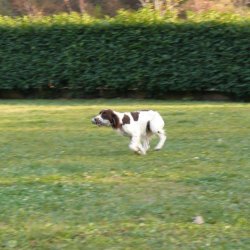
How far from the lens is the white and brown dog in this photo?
9.36 meters

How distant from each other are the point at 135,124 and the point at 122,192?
107 inches

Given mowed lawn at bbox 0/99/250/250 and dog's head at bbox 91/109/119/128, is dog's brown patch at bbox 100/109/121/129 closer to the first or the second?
dog's head at bbox 91/109/119/128

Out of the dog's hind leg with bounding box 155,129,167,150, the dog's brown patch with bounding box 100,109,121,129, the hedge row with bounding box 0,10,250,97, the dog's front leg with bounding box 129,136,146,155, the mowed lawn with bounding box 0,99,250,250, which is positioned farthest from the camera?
the hedge row with bounding box 0,10,250,97

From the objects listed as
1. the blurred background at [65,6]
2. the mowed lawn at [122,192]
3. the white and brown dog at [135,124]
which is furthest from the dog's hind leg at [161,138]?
the blurred background at [65,6]

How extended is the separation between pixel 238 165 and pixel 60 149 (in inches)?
132

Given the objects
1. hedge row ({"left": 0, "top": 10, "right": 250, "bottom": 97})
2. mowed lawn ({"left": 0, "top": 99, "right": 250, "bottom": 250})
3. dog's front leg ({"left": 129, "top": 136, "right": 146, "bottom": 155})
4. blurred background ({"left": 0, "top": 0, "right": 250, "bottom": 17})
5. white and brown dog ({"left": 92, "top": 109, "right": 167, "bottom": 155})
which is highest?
blurred background ({"left": 0, "top": 0, "right": 250, "bottom": 17})

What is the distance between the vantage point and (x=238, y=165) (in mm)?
8539

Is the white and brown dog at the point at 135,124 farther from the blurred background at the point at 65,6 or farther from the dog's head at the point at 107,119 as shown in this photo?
the blurred background at the point at 65,6

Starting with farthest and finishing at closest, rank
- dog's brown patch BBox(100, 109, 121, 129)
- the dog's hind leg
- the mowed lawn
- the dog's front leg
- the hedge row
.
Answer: the hedge row → the dog's hind leg → the dog's front leg → dog's brown patch BBox(100, 109, 121, 129) → the mowed lawn

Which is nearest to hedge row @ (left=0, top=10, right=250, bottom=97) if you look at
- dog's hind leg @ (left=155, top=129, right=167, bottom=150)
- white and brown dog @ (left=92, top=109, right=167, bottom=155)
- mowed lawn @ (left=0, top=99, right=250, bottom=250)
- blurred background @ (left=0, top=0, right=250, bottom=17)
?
mowed lawn @ (left=0, top=99, right=250, bottom=250)

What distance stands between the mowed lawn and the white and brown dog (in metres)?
0.24

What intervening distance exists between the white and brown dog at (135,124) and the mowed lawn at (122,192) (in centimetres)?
24

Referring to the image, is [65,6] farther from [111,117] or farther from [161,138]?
[111,117]

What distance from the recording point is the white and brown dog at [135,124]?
9.36 metres
